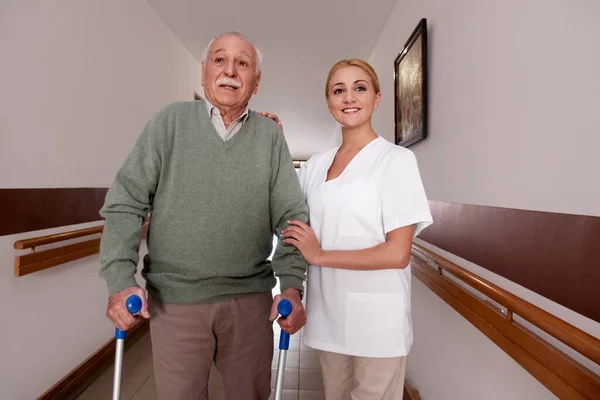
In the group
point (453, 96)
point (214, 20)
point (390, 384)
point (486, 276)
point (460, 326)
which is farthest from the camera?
point (214, 20)

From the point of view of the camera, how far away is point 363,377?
121 cm

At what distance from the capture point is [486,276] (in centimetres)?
141

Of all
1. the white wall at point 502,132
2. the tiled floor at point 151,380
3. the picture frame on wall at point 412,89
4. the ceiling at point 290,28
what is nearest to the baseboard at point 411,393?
the white wall at point 502,132

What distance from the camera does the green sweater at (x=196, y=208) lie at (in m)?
1.15

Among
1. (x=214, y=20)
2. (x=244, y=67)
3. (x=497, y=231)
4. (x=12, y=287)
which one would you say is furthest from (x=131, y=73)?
(x=497, y=231)

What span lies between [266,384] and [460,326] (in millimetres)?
902

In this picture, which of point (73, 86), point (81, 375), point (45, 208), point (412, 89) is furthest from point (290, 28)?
point (81, 375)

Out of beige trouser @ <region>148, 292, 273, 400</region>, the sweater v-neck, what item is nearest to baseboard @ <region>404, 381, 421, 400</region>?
beige trouser @ <region>148, 292, 273, 400</region>

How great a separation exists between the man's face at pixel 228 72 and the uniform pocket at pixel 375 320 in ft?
2.35

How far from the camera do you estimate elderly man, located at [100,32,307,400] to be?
45.8 inches

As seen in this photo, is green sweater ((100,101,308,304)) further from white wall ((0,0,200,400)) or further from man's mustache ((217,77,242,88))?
white wall ((0,0,200,400))

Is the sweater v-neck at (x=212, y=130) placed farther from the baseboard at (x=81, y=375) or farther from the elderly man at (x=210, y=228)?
the baseboard at (x=81, y=375)

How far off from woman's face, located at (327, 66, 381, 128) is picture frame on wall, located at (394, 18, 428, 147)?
3.41 ft

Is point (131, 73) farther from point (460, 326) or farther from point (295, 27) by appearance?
point (460, 326)
